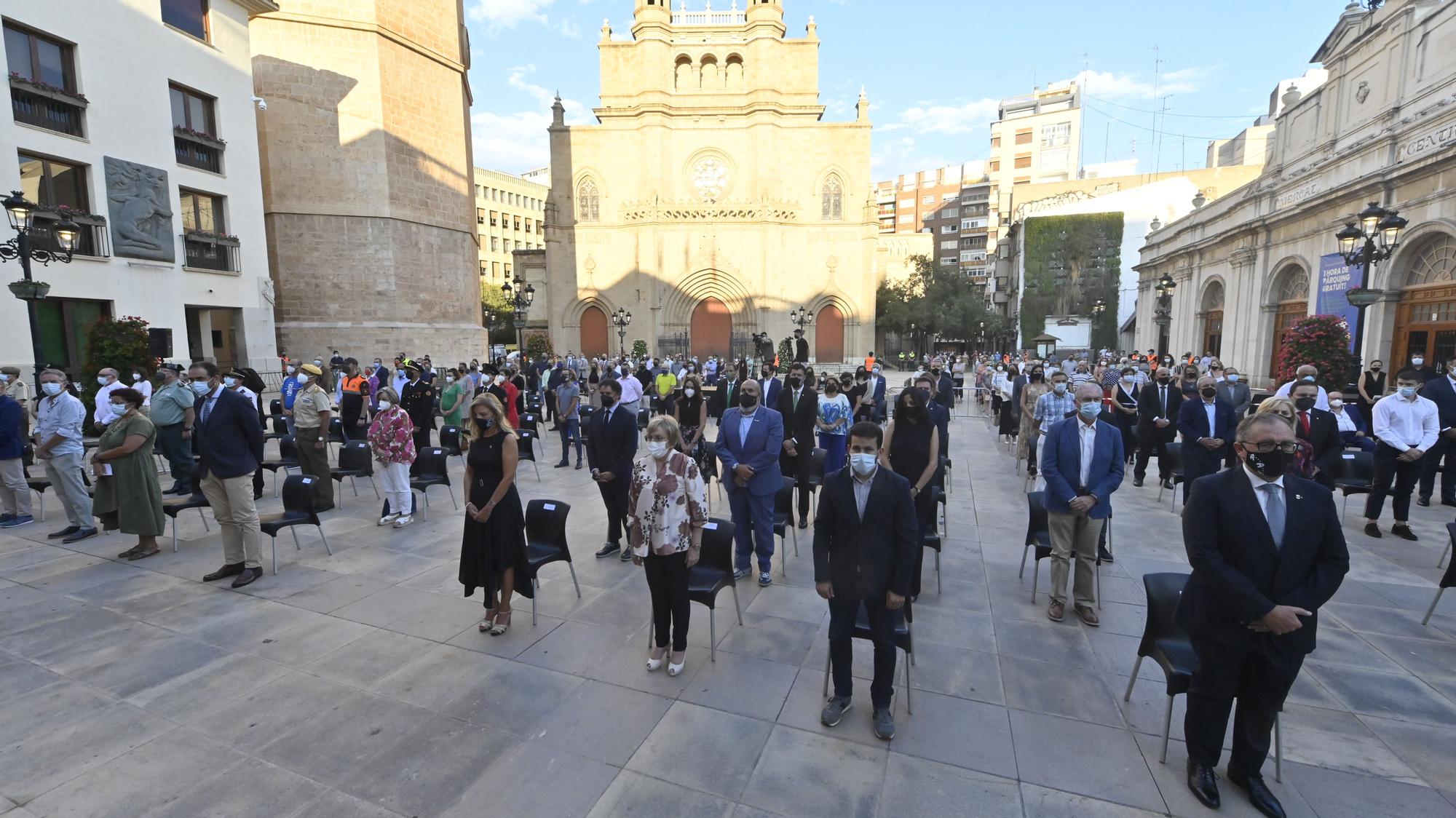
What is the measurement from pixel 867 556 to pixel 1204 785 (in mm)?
1827

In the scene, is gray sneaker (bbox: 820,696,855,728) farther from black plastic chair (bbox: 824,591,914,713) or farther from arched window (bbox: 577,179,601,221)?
arched window (bbox: 577,179,601,221)

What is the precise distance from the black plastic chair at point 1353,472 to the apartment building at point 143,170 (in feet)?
67.3

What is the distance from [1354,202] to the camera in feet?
48.9

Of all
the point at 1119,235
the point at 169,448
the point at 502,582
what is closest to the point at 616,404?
the point at 502,582

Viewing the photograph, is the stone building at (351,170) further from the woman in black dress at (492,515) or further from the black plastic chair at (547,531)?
the woman in black dress at (492,515)

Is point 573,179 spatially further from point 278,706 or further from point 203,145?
point 278,706

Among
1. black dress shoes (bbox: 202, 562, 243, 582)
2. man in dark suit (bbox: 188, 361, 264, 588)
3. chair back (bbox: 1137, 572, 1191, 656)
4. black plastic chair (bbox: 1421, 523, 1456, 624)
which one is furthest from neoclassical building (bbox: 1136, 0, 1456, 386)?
black dress shoes (bbox: 202, 562, 243, 582)

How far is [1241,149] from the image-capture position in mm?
43969

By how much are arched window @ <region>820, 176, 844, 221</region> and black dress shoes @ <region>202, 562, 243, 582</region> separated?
36.3 metres

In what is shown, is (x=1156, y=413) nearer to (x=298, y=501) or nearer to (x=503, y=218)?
(x=298, y=501)

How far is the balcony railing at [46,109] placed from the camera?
46.2 feet

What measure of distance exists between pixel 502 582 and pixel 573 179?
37.3 metres

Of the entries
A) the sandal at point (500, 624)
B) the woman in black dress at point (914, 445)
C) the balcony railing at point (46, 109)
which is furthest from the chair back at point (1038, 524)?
the balcony railing at point (46, 109)

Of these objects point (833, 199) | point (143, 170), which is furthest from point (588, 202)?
point (143, 170)
